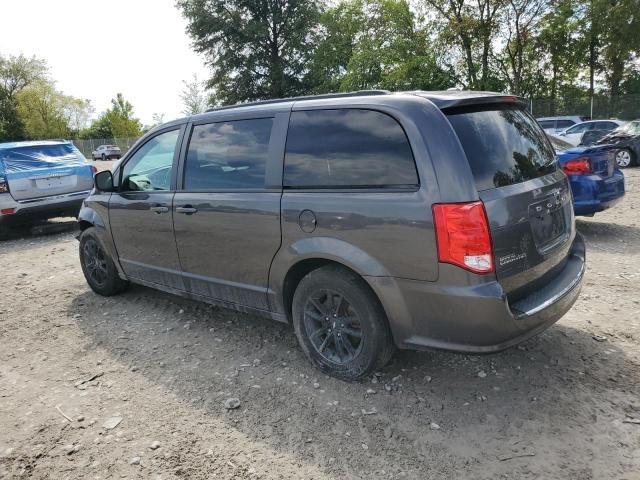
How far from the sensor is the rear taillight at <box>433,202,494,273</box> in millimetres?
2469

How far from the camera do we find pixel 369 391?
3.04 m

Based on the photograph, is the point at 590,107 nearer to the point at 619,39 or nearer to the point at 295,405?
the point at 619,39

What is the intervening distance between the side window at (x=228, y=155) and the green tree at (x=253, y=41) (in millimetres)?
30190

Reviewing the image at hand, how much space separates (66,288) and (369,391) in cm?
410

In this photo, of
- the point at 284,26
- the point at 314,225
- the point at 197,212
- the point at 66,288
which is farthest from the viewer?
the point at 284,26

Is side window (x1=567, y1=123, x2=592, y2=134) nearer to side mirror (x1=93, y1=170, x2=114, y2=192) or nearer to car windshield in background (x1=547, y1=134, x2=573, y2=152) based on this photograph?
car windshield in background (x1=547, y1=134, x2=573, y2=152)

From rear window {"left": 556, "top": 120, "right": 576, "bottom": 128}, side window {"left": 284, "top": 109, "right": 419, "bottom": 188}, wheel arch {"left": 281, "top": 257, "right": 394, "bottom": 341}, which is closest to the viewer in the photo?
side window {"left": 284, "top": 109, "right": 419, "bottom": 188}

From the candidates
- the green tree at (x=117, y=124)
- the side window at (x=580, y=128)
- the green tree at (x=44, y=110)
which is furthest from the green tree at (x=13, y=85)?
the side window at (x=580, y=128)

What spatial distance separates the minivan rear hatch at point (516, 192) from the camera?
257cm

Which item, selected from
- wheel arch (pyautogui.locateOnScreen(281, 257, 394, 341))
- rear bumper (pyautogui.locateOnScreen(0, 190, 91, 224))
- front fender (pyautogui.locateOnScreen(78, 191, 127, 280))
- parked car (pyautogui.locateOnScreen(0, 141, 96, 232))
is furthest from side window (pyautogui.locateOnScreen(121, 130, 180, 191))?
parked car (pyautogui.locateOnScreen(0, 141, 96, 232))

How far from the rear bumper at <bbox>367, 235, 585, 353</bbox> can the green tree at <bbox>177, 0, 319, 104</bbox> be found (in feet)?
104

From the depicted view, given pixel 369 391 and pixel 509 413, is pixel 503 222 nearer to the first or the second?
pixel 509 413

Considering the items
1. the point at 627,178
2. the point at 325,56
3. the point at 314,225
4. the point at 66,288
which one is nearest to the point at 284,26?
the point at 325,56

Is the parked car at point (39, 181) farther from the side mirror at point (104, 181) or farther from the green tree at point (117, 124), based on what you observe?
the green tree at point (117, 124)
